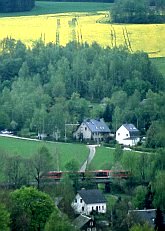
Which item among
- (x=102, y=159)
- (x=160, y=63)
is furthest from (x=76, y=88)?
(x=102, y=159)

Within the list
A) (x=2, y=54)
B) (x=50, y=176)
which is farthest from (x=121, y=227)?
(x=2, y=54)

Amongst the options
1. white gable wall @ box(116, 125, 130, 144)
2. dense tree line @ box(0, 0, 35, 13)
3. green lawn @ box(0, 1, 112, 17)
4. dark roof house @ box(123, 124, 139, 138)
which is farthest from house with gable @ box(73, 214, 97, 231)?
dense tree line @ box(0, 0, 35, 13)

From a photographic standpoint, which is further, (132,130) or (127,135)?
(132,130)

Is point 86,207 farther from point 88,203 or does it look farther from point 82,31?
point 82,31

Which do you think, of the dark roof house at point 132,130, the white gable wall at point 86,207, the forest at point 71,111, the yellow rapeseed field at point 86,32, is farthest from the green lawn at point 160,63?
the white gable wall at point 86,207

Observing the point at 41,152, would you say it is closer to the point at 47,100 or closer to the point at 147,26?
the point at 47,100

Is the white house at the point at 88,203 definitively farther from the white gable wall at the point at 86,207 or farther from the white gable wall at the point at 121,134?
the white gable wall at the point at 121,134
